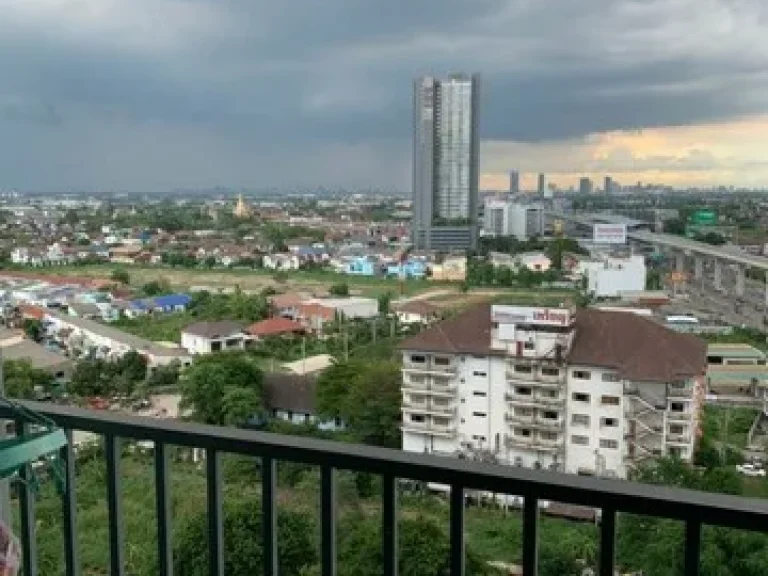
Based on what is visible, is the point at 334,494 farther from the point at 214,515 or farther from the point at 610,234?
the point at 610,234

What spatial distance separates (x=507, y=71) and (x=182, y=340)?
1.49 meters

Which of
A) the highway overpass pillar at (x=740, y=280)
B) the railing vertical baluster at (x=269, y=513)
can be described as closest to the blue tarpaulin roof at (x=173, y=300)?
the railing vertical baluster at (x=269, y=513)

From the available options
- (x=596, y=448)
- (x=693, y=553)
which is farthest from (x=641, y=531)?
(x=596, y=448)

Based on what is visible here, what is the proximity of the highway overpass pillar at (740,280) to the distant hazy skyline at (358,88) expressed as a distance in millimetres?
329

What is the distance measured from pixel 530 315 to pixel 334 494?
3.16 feet

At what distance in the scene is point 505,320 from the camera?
2.01 metres

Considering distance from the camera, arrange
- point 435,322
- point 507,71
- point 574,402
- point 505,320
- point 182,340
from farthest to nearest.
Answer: point 507,71 → point 182,340 → point 435,322 → point 505,320 → point 574,402

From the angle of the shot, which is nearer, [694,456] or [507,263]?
[694,456]

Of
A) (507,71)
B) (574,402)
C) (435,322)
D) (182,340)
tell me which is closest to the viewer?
(574,402)

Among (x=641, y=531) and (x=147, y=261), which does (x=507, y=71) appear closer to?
(x=147, y=261)

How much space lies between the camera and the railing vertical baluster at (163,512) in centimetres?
134

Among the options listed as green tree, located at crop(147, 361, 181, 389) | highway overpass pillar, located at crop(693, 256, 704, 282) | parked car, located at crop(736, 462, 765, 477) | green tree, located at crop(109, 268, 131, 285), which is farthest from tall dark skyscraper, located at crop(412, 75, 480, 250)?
parked car, located at crop(736, 462, 765, 477)

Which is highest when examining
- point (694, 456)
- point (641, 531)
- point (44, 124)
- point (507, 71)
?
point (507, 71)

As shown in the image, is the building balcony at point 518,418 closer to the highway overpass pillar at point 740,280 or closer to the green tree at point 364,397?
the green tree at point 364,397
